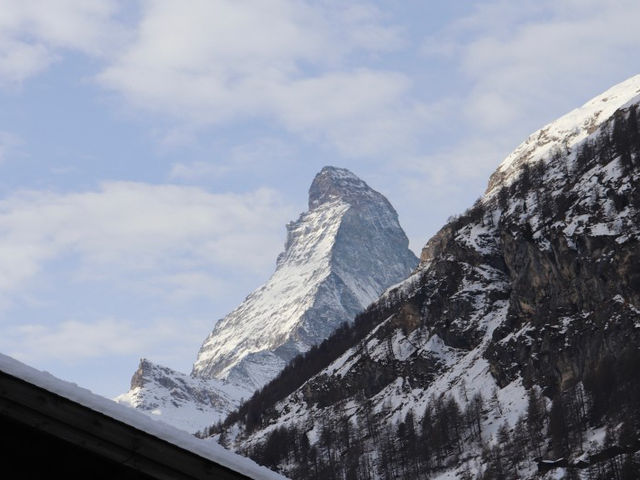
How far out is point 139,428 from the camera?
7070 mm

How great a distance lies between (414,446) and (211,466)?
583 feet

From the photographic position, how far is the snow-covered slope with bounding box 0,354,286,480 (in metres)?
7.09

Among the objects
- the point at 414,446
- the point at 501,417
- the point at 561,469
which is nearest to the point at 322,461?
the point at 414,446

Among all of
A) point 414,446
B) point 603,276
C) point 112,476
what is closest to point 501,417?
point 414,446

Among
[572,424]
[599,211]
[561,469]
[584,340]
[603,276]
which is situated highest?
[599,211]

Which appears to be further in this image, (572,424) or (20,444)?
(572,424)

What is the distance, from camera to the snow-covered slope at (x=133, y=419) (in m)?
7.09

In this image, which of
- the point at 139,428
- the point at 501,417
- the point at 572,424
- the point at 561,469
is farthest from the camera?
the point at 501,417

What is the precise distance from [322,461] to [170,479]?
636 feet

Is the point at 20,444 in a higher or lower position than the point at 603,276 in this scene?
lower

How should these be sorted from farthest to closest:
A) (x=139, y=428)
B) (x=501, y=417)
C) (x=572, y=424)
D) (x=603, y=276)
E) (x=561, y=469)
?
(x=603, y=276) < (x=501, y=417) < (x=572, y=424) < (x=561, y=469) < (x=139, y=428)

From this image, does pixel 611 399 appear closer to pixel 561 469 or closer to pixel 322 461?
pixel 561 469

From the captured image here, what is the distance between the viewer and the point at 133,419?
7.15 metres

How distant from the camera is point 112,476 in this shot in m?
7.36
